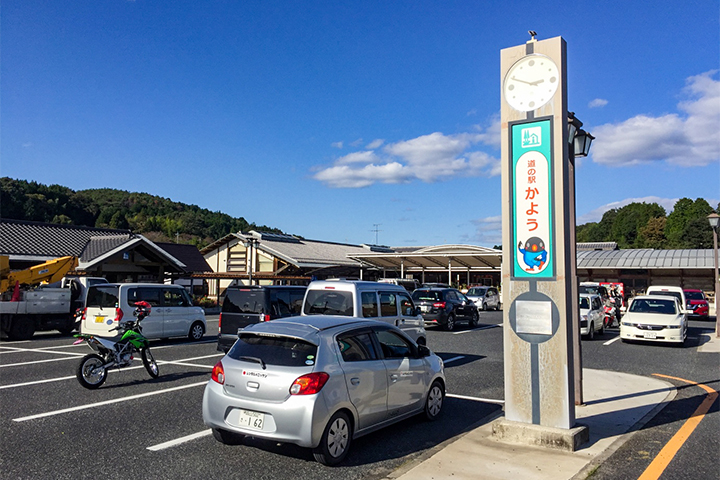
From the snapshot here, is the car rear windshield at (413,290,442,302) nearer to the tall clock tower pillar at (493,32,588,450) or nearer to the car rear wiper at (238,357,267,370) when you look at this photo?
the tall clock tower pillar at (493,32,588,450)

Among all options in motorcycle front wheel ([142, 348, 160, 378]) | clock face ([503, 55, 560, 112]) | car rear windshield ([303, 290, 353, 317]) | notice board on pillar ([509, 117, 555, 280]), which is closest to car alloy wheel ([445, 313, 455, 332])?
car rear windshield ([303, 290, 353, 317])

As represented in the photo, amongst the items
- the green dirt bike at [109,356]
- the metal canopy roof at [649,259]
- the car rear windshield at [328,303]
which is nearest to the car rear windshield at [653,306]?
the car rear windshield at [328,303]

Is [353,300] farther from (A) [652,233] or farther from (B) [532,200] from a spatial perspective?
(A) [652,233]

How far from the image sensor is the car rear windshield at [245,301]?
12.5 metres

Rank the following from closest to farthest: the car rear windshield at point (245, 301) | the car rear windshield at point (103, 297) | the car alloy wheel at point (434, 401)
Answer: the car alloy wheel at point (434, 401) → the car rear windshield at point (245, 301) → the car rear windshield at point (103, 297)

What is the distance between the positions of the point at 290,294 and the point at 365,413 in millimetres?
7468

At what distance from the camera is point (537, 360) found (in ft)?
21.3

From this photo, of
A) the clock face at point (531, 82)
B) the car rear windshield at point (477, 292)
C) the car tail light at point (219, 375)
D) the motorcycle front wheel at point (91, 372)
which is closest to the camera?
the car tail light at point (219, 375)

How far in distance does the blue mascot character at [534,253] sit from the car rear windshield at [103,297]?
11.8 m

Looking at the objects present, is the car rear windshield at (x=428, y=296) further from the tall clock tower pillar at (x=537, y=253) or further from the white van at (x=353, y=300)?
the tall clock tower pillar at (x=537, y=253)

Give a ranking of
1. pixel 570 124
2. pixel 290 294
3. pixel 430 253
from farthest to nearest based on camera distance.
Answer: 1. pixel 430 253
2. pixel 290 294
3. pixel 570 124

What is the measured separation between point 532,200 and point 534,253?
2.22 feet

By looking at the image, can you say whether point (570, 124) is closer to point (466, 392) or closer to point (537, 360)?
point (537, 360)

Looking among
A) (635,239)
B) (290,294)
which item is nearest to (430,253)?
(290,294)
